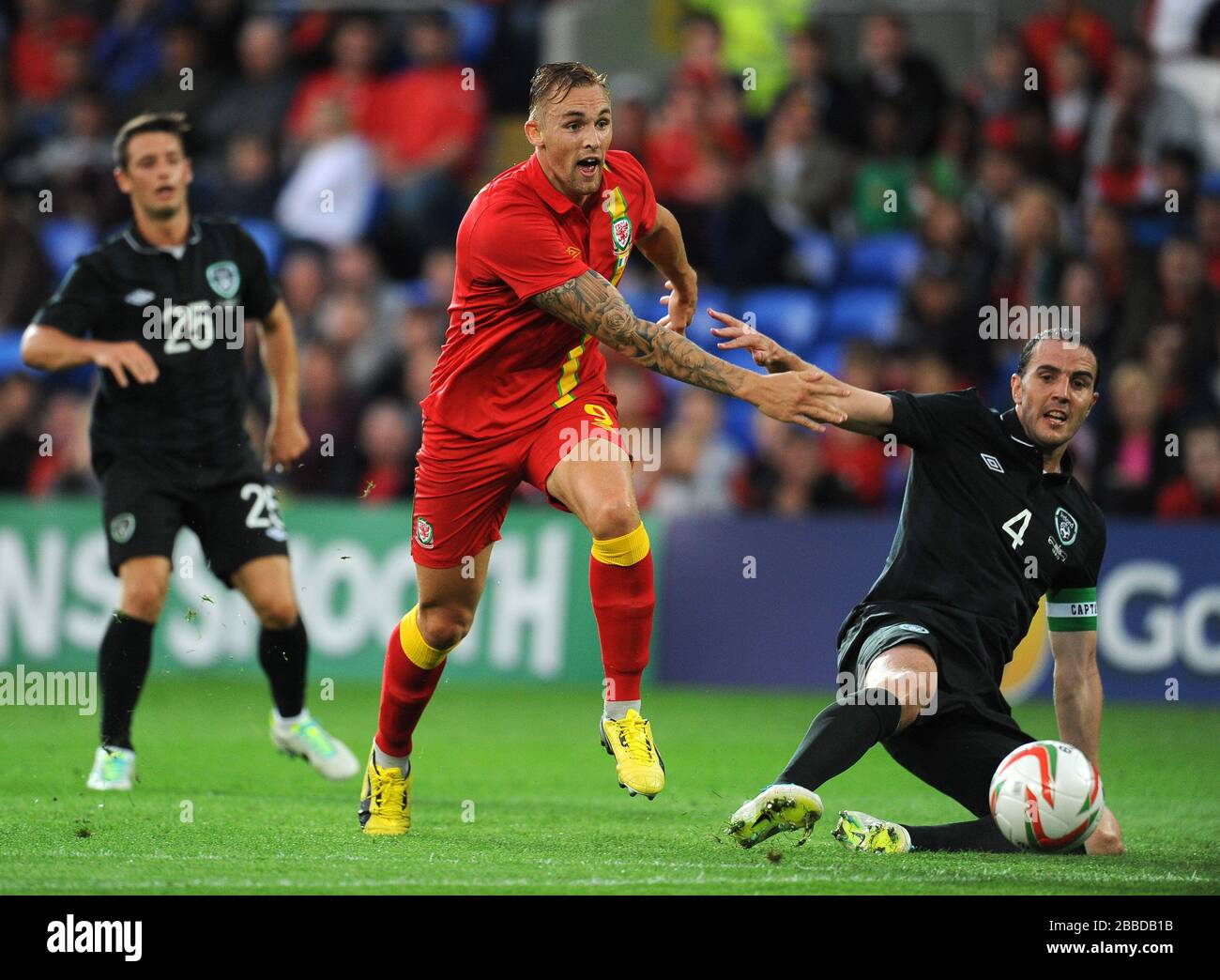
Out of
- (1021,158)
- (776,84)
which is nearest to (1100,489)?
(1021,158)

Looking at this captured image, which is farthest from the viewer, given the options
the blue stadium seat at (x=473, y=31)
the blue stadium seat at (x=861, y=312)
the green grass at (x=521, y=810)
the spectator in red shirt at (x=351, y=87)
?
the blue stadium seat at (x=473, y=31)

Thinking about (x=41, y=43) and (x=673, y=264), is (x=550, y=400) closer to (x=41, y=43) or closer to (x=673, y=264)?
(x=673, y=264)

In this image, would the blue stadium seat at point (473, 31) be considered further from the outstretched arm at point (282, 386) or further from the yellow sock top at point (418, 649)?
the yellow sock top at point (418, 649)

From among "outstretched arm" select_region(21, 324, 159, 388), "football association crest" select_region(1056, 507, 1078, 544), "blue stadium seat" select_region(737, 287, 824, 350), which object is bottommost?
"football association crest" select_region(1056, 507, 1078, 544)

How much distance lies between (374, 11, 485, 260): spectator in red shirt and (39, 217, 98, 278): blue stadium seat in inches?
99.5

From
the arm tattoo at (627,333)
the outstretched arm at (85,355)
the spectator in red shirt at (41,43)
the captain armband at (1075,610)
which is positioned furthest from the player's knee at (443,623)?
the spectator in red shirt at (41,43)

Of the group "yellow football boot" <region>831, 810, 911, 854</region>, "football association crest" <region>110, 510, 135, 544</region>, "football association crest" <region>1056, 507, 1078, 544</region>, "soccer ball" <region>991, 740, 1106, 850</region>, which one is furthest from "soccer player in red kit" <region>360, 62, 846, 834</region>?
"football association crest" <region>110, 510, 135, 544</region>

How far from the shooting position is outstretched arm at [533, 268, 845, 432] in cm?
591

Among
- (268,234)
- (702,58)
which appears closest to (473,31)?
(702,58)

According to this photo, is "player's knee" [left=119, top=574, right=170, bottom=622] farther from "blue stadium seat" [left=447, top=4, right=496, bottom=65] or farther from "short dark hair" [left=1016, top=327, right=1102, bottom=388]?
"blue stadium seat" [left=447, top=4, right=496, bottom=65]

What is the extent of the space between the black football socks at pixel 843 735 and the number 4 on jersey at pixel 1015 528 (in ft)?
2.55

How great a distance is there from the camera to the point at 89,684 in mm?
11297

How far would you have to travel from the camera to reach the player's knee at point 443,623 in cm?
633

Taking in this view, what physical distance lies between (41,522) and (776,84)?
694 centimetres
